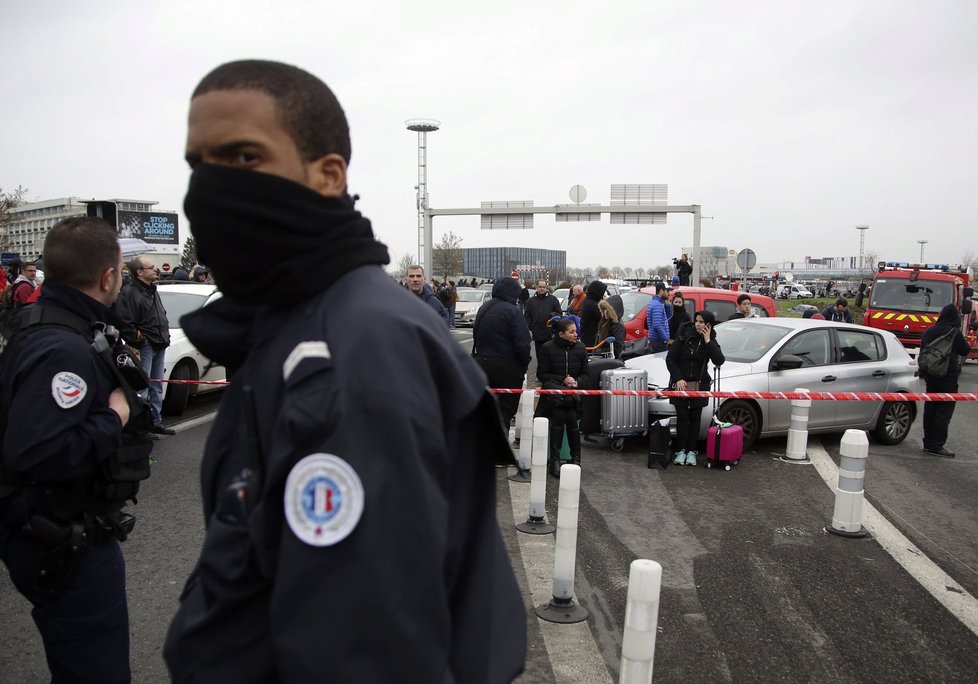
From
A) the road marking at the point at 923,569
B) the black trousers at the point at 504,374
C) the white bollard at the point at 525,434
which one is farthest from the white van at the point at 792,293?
the road marking at the point at 923,569

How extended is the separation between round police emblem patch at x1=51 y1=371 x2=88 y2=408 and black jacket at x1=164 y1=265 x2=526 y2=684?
1.46 meters

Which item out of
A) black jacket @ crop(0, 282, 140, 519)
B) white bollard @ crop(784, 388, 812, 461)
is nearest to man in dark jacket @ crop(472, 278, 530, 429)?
white bollard @ crop(784, 388, 812, 461)

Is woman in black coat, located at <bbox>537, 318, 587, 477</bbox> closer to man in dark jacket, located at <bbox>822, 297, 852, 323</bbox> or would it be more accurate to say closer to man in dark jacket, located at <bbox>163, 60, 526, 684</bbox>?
man in dark jacket, located at <bbox>163, 60, 526, 684</bbox>

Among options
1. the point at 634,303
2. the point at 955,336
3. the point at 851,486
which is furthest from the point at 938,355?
the point at 634,303

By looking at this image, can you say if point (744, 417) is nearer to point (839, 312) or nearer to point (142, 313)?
point (142, 313)

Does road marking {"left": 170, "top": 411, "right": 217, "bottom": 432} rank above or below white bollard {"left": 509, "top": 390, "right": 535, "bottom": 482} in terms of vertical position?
below

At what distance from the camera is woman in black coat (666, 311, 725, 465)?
852cm

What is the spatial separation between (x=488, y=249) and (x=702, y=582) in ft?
418

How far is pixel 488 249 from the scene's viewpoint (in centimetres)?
13138

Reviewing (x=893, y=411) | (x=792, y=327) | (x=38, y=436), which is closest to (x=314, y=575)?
(x=38, y=436)

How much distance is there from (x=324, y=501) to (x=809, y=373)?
965cm

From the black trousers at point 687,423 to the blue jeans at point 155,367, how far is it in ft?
20.1

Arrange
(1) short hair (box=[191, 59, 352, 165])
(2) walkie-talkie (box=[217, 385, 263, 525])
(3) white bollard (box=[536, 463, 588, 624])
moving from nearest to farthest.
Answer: (2) walkie-talkie (box=[217, 385, 263, 525]) → (1) short hair (box=[191, 59, 352, 165]) → (3) white bollard (box=[536, 463, 588, 624])

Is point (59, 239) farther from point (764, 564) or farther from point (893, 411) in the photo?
point (893, 411)
